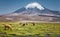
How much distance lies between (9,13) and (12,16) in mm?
130

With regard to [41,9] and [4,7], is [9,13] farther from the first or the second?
A: [41,9]

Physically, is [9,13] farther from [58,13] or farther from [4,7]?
[58,13]

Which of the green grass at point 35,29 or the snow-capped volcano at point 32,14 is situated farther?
the snow-capped volcano at point 32,14

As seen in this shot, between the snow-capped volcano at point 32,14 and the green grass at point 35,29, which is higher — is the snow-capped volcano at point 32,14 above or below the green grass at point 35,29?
above

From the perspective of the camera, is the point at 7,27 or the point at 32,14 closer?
the point at 7,27

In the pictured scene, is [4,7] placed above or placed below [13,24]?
above

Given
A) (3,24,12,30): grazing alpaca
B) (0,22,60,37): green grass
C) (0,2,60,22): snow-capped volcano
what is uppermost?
(0,2,60,22): snow-capped volcano

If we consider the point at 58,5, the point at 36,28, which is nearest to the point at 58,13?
the point at 58,5

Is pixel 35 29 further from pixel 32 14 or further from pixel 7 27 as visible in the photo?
pixel 7 27

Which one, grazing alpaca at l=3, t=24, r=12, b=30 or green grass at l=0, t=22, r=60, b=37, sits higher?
grazing alpaca at l=3, t=24, r=12, b=30

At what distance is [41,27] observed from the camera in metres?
6.42

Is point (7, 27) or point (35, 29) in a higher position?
point (7, 27)

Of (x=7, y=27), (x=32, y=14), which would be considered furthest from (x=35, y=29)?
(x=7, y=27)

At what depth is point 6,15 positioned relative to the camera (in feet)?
21.3
